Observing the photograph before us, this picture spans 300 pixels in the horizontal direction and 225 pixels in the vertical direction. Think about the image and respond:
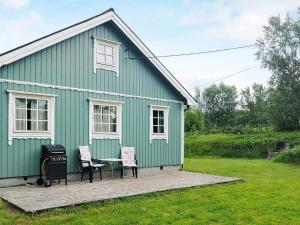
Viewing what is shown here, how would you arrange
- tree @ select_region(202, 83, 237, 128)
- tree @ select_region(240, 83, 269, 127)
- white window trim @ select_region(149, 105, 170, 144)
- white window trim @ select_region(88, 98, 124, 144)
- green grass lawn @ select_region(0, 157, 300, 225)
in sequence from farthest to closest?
tree @ select_region(202, 83, 237, 128), tree @ select_region(240, 83, 269, 127), white window trim @ select_region(149, 105, 170, 144), white window trim @ select_region(88, 98, 124, 144), green grass lawn @ select_region(0, 157, 300, 225)

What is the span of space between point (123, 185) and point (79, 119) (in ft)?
7.79

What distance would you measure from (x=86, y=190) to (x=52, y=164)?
4.13 ft

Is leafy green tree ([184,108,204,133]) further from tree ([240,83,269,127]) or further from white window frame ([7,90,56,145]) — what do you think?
white window frame ([7,90,56,145])

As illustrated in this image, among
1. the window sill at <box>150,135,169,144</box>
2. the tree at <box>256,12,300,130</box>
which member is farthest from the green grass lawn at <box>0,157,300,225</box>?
the tree at <box>256,12,300,130</box>

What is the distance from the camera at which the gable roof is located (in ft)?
28.6

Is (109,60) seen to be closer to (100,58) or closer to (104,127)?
(100,58)

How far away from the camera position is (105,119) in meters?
10.9

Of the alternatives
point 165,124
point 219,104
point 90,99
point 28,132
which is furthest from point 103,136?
point 219,104

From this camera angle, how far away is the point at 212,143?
2425 centimetres

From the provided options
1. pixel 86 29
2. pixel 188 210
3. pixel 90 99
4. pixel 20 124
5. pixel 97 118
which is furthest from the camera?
pixel 97 118

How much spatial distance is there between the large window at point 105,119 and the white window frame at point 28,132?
128 cm

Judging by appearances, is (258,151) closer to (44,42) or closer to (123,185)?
(123,185)

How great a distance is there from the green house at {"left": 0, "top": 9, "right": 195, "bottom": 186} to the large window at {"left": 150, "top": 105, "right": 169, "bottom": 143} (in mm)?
34

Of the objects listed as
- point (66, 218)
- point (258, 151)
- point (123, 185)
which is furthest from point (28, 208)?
point (258, 151)
